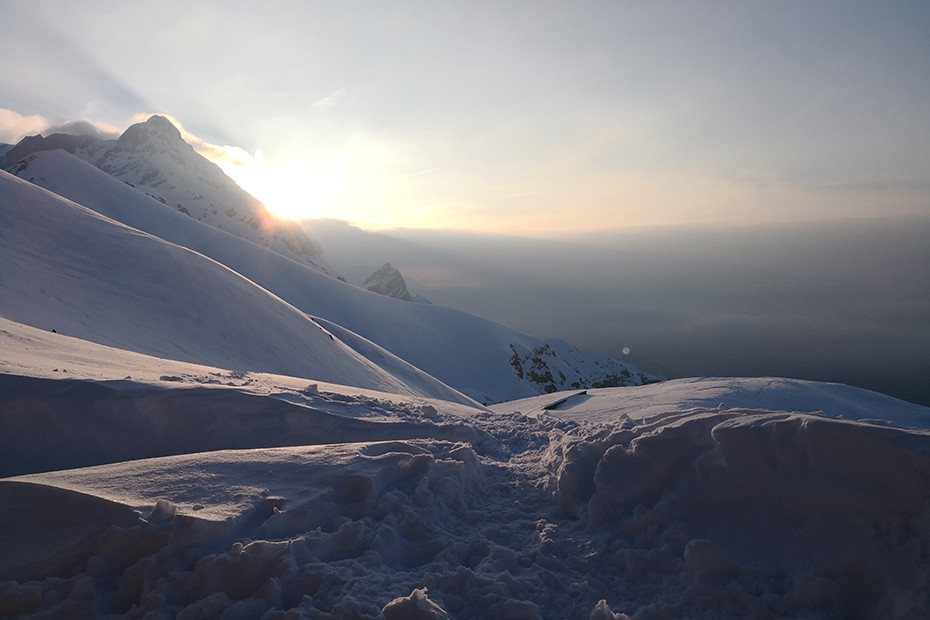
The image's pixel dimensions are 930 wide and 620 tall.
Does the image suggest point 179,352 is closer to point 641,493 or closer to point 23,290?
point 23,290

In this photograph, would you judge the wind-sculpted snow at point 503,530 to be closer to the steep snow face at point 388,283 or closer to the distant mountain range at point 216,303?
the distant mountain range at point 216,303

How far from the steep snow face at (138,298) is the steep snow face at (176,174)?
8948 cm

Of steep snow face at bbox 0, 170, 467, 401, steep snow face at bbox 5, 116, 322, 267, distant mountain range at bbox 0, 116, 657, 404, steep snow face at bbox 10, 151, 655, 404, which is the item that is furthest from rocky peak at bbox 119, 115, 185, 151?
steep snow face at bbox 0, 170, 467, 401

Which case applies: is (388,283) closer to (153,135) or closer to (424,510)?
(153,135)

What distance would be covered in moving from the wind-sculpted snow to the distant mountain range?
7.74 meters

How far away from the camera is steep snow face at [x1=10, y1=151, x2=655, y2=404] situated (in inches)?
1806

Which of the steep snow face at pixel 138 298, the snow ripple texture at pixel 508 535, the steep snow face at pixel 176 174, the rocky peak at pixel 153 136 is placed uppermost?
the rocky peak at pixel 153 136

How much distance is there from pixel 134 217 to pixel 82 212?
35.6m

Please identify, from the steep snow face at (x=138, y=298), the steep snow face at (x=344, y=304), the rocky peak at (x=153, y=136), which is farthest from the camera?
the rocky peak at (x=153, y=136)

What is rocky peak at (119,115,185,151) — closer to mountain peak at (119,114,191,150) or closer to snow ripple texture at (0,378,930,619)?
mountain peak at (119,114,191,150)

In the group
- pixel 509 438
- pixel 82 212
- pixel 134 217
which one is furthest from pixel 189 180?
pixel 509 438

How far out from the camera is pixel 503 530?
4.07m

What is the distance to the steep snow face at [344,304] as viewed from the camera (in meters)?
45.9

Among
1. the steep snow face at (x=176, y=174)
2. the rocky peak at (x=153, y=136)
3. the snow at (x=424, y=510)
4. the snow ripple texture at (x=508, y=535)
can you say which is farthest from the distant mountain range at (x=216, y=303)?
the rocky peak at (x=153, y=136)
